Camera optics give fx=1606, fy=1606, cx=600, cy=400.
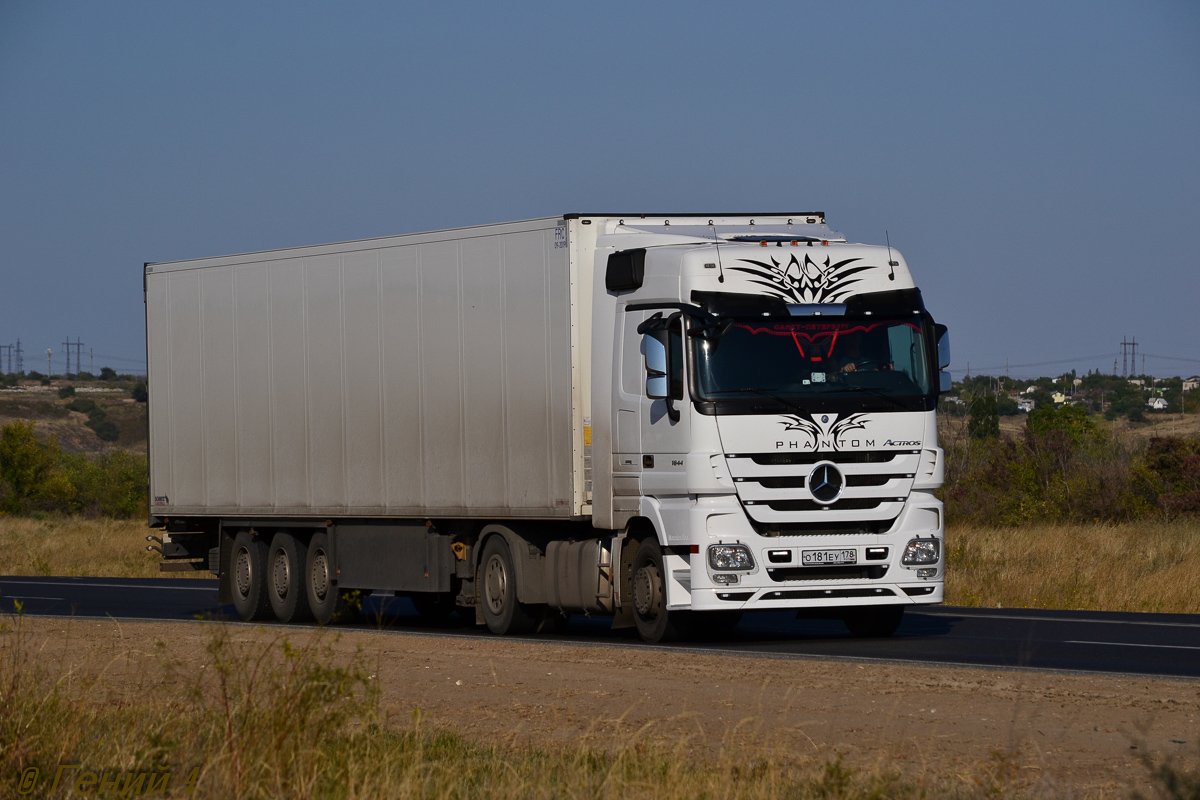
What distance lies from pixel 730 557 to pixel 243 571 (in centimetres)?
914

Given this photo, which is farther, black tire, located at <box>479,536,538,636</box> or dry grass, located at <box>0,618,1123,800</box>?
black tire, located at <box>479,536,538,636</box>

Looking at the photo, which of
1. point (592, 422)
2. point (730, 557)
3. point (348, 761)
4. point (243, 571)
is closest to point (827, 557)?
point (730, 557)

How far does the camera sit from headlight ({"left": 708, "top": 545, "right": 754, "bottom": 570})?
1424 cm

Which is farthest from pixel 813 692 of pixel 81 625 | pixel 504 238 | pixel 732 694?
pixel 81 625

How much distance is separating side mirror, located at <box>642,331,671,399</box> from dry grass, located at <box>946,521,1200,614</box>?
8802mm

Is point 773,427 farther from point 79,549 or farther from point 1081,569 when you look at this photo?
point 79,549

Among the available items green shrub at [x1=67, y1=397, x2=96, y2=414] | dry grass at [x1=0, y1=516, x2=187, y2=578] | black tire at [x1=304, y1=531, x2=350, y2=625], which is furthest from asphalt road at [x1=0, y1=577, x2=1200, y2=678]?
green shrub at [x1=67, y1=397, x2=96, y2=414]

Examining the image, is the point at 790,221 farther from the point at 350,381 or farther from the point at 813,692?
the point at 813,692

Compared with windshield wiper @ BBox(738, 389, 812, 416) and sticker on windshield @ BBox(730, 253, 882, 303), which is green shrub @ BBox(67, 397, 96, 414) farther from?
windshield wiper @ BBox(738, 389, 812, 416)

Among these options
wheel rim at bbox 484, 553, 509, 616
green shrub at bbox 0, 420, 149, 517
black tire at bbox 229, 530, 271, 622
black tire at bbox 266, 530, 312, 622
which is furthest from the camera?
green shrub at bbox 0, 420, 149, 517

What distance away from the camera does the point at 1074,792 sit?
7688 mm

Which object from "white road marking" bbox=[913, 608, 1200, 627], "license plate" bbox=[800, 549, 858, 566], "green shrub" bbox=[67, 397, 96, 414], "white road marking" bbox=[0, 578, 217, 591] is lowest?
"white road marking" bbox=[0, 578, 217, 591]

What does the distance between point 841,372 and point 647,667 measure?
11.5 feet

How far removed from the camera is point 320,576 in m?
20.0
